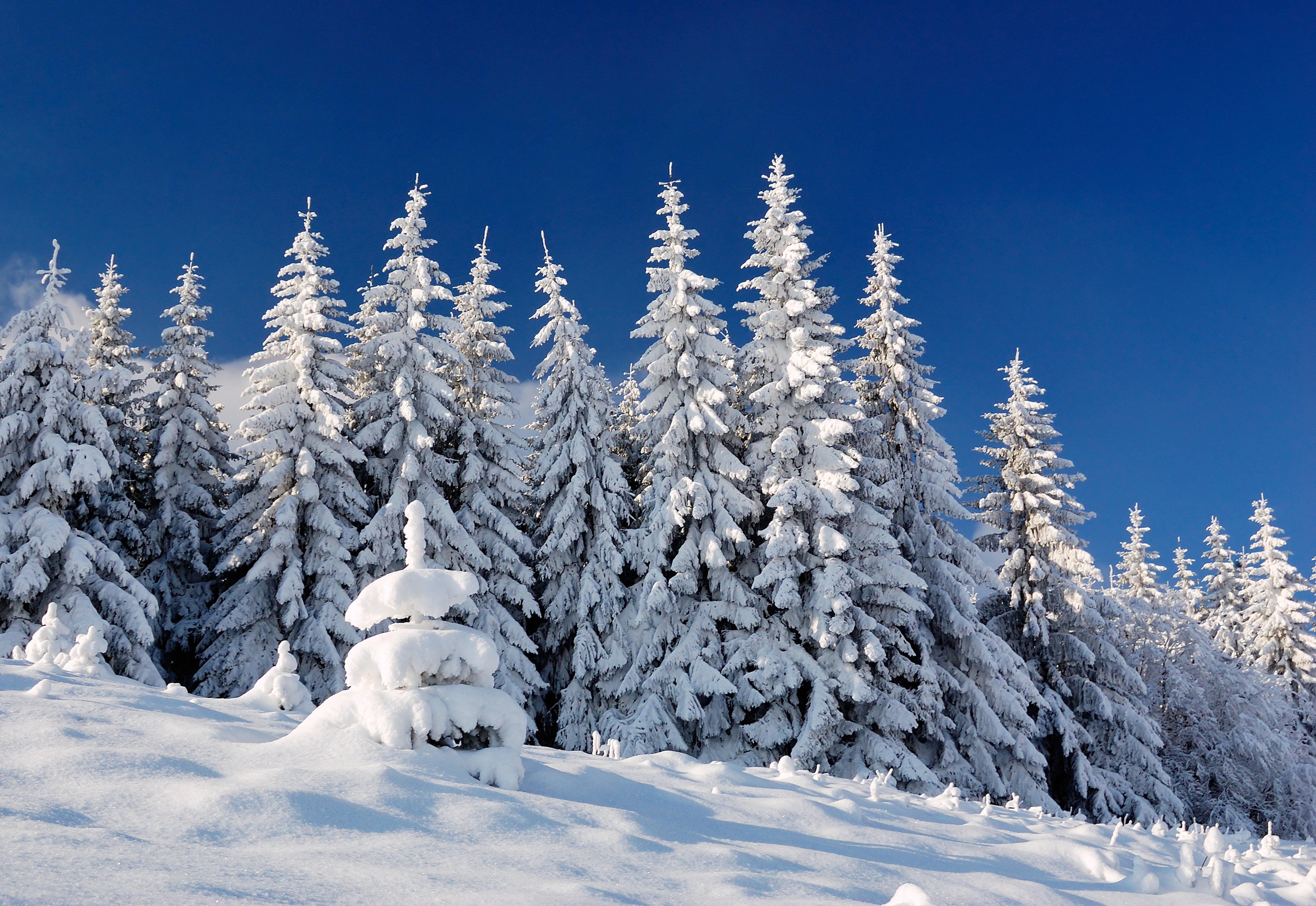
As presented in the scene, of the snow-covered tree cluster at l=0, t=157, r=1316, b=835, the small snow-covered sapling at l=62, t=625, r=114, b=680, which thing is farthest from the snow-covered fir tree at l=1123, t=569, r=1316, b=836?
the small snow-covered sapling at l=62, t=625, r=114, b=680

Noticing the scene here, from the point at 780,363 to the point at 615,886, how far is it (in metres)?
18.1

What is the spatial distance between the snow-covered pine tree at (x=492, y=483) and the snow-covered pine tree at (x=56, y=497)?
24.4 feet

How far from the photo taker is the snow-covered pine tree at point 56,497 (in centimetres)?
1750

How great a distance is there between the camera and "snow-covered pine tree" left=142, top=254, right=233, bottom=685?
2152 centimetres

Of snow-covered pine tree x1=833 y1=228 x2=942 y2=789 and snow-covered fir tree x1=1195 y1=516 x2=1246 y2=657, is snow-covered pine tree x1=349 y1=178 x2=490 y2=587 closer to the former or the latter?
snow-covered pine tree x1=833 y1=228 x2=942 y2=789

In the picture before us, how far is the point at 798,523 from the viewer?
20.0 meters

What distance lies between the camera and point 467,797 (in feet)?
19.4

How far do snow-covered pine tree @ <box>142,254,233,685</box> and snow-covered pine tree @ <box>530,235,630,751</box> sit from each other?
9.01m

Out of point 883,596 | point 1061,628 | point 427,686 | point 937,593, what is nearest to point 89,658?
point 427,686

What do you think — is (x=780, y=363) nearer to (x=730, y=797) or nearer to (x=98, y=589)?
(x=730, y=797)

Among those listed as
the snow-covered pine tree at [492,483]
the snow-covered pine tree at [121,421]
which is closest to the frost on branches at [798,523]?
the snow-covered pine tree at [492,483]

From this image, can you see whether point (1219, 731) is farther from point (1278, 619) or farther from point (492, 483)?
point (492, 483)

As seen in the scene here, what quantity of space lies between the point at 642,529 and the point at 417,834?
16.4 metres

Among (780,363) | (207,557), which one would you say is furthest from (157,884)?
(207,557)
